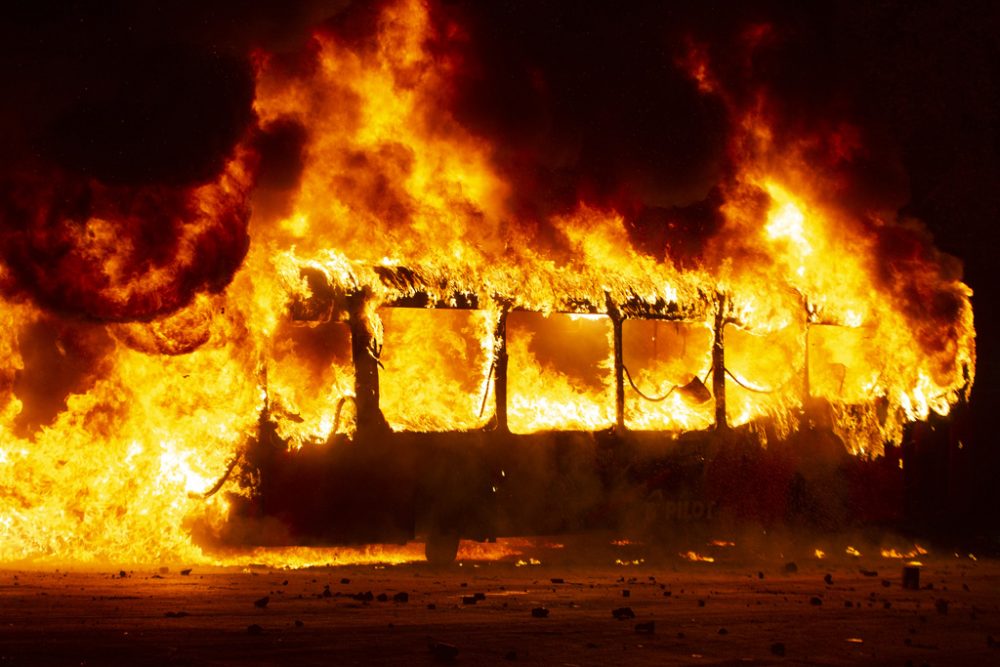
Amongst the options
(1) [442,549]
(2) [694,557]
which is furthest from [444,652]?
(2) [694,557]

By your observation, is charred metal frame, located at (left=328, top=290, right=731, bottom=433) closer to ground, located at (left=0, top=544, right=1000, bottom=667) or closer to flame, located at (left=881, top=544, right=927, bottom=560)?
ground, located at (left=0, top=544, right=1000, bottom=667)

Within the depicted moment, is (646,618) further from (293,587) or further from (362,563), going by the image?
(362,563)

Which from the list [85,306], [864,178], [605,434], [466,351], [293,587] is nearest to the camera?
[293,587]

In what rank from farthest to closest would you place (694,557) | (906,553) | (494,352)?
→ (906,553)
(694,557)
(494,352)

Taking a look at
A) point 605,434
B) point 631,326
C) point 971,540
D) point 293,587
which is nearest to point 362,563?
point 293,587

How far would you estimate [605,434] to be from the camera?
36.7ft

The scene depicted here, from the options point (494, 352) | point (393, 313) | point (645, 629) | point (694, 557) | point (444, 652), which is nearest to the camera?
point (444, 652)

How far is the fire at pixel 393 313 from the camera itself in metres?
9.85

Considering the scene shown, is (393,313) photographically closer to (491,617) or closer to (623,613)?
(491,617)

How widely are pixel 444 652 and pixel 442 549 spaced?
506 cm

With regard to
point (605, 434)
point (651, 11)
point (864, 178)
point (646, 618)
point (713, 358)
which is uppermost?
point (651, 11)

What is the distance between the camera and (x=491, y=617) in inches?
283

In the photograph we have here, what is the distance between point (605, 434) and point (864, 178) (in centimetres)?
564

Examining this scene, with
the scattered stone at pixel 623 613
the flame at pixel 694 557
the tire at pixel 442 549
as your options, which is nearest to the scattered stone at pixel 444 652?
the scattered stone at pixel 623 613
